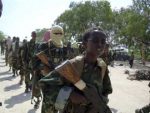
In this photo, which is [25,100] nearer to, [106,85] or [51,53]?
[51,53]

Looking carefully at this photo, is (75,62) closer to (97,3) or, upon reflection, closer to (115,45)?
(97,3)

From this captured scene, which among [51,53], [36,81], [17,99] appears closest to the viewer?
[51,53]

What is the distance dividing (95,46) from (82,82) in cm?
31

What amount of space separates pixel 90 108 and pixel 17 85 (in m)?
11.0

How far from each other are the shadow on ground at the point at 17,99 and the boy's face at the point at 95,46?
7039 millimetres

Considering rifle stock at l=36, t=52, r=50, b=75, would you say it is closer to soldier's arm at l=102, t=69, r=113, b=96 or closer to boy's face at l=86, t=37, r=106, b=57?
soldier's arm at l=102, t=69, r=113, b=96

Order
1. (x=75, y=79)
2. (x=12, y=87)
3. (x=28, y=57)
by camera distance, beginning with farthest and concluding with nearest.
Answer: (x=12, y=87), (x=28, y=57), (x=75, y=79)

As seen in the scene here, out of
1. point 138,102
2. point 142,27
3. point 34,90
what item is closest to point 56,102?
point 34,90

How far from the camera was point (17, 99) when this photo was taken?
11109 mm

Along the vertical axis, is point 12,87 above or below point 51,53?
below

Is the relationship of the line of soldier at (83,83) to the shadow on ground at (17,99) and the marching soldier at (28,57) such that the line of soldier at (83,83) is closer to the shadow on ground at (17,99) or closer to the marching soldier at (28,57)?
the shadow on ground at (17,99)

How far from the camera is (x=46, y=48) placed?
20.6 ft

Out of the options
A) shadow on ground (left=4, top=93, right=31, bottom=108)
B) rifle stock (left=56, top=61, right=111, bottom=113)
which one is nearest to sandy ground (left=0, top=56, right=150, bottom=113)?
shadow on ground (left=4, top=93, right=31, bottom=108)

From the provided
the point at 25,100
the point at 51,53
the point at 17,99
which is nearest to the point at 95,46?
the point at 51,53
